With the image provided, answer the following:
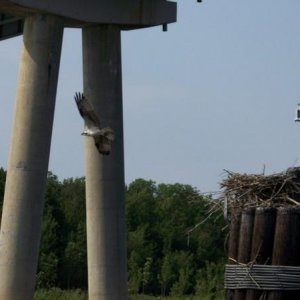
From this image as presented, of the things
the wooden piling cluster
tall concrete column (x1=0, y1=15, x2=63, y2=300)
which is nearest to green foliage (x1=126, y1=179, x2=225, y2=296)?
tall concrete column (x1=0, y1=15, x2=63, y2=300)

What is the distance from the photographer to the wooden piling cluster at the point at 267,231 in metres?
10.8

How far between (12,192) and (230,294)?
58.9 feet

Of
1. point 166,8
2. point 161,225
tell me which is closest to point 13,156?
point 166,8

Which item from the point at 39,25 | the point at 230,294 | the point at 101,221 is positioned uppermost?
the point at 39,25

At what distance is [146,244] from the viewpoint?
115 m

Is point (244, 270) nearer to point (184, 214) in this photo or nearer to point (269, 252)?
point (269, 252)

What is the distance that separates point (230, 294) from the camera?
439 inches

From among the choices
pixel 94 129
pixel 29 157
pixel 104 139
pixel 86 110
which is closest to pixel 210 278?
pixel 29 157

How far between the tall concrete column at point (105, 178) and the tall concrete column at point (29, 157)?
1.65m

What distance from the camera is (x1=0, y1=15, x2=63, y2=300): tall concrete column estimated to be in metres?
28.3

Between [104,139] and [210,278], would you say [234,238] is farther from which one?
[210,278]

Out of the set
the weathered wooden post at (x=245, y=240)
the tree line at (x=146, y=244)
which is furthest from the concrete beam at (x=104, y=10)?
the tree line at (x=146, y=244)

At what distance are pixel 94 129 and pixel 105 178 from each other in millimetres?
6670

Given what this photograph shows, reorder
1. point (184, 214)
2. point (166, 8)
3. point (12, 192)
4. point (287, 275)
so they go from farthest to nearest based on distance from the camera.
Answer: point (184, 214) < point (166, 8) < point (12, 192) < point (287, 275)
